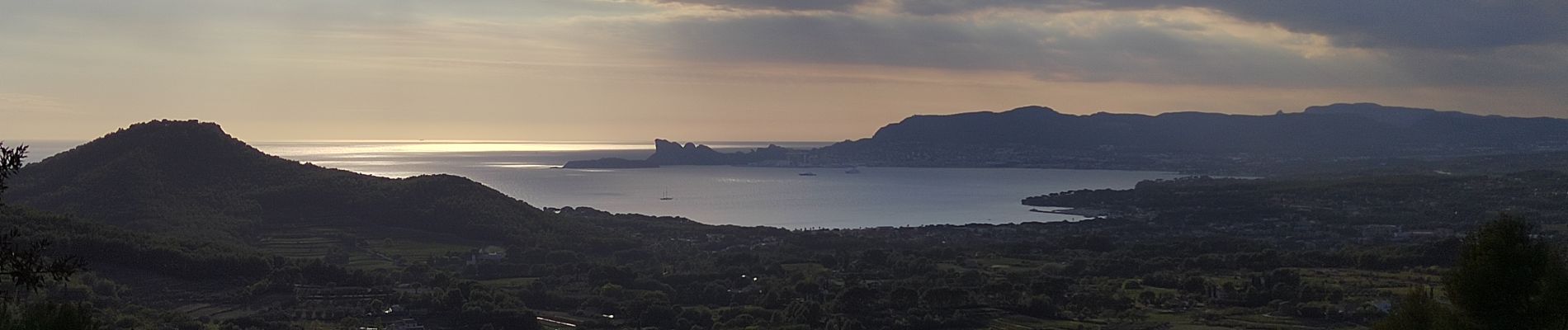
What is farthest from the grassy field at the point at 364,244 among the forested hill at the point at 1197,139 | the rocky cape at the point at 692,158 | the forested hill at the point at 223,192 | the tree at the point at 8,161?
the rocky cape at the point at 692,158

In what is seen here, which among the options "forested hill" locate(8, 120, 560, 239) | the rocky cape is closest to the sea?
the rocky cape

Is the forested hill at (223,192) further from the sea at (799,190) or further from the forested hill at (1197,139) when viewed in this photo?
the forested hill at (1197,139)

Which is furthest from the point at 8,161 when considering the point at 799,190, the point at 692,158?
the point at 692,158

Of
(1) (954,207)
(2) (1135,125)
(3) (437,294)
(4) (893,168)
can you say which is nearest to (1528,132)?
(2) (1135,125)

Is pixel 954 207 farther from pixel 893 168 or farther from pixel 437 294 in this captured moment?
pixel 893 168

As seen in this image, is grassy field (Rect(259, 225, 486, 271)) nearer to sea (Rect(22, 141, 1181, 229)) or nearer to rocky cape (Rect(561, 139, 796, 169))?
sea (Rect(22, 141, 1181, 229))
